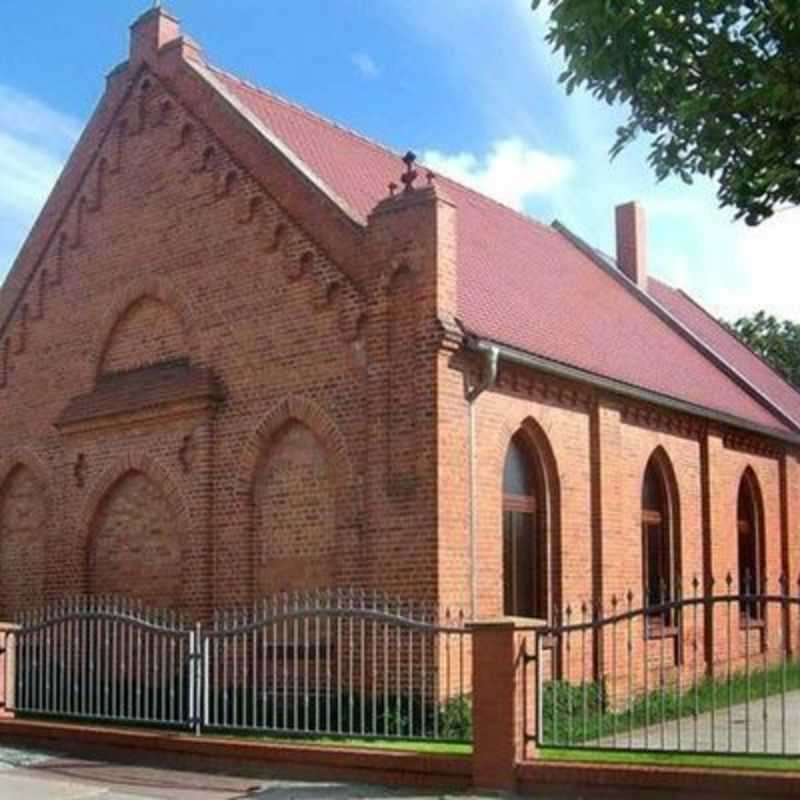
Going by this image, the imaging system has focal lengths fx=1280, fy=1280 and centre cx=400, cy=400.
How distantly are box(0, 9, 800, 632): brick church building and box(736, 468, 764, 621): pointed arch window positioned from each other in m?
0.82

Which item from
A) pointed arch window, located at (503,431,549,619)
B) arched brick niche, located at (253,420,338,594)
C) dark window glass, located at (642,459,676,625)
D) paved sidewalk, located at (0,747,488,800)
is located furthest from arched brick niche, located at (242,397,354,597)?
dark window glass, located at (642,459,676,625)

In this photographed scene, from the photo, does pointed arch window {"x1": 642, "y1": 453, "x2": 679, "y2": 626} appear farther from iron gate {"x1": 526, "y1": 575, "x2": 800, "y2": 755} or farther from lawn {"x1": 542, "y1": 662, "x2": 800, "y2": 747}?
lawn {"x1": 542, "y1": 662, "x2": 800, "y2": 747}

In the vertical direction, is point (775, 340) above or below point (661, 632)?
above

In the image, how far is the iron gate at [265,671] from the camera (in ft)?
43.0

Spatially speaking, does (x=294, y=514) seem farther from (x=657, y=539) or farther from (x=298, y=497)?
(x=657, y=539)

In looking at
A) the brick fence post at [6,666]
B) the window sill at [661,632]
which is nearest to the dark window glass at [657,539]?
the window sill at [661,632]

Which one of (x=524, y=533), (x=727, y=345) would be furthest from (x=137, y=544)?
(x=727, y=345)

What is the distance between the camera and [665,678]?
18.3 meters

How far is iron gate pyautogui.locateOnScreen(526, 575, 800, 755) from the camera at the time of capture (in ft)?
39.4

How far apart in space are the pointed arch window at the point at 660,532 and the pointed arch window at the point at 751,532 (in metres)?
3.13

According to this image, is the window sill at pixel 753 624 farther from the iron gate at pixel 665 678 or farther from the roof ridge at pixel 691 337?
the roof ridge at pixel 691 337

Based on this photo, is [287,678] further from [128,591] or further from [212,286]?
[212,286]

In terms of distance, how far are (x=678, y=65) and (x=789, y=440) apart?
16.5m

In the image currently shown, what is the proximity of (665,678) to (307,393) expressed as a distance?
6997 millimetres
